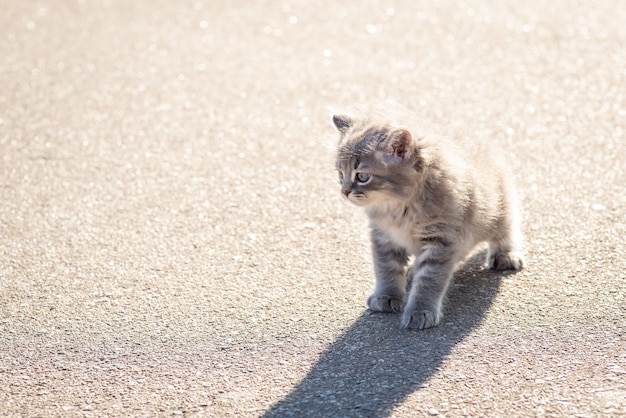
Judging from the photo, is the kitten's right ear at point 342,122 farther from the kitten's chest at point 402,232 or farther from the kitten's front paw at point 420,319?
the kitten's front paw at point 420,319

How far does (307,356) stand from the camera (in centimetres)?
345

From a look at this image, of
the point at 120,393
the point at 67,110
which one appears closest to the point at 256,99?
the point at 67,110

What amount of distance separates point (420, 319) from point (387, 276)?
0.29m

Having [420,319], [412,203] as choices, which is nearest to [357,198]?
[412,203]

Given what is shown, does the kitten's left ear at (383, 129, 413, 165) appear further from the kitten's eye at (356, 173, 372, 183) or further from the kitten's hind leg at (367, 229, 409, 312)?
the kitten's hind leg at (367, 229, 409, 312)

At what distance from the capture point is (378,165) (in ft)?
11.8

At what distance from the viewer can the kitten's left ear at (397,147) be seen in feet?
11.5

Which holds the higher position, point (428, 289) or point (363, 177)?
point (363, 177)

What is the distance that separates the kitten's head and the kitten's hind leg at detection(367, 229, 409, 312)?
0.73ft

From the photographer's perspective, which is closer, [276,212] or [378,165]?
[378,165]

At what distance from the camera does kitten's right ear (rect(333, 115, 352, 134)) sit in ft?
12.6

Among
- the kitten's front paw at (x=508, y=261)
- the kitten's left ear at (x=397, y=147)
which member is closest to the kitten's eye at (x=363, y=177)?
the kitten's left ear at (x=397, y=147)

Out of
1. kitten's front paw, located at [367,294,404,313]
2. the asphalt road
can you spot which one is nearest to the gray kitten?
kitten's front paw, located at [367,294,404,313]

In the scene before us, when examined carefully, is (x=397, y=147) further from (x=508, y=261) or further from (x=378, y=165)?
(x=508, y=261)
